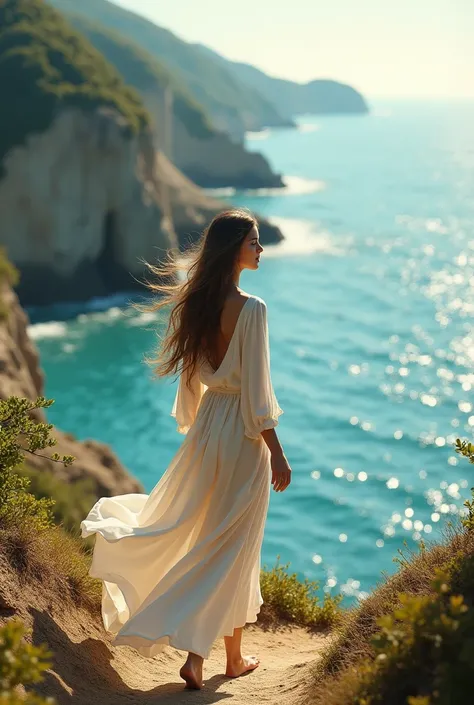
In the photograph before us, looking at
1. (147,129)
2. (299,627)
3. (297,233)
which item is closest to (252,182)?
(297,233)

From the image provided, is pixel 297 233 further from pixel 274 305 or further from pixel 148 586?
pixel 148 586

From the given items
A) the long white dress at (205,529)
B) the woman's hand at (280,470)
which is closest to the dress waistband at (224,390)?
the long white dress at (205,529)

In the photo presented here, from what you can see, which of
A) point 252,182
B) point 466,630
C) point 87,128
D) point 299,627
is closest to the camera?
point 466,630

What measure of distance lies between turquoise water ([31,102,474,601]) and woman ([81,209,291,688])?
13.2 m

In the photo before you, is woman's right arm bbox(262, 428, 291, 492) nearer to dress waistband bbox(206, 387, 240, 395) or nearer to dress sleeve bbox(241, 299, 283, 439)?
dress sleeve bbox(241, 299, 283, 439)

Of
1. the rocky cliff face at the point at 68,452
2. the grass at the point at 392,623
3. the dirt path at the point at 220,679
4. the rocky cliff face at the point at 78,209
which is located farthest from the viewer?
the rocky cliff face at the point at 78,209

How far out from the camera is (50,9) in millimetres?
50000

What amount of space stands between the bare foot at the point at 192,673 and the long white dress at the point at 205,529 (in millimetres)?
141

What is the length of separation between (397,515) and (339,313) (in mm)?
19623

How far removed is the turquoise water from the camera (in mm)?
22031

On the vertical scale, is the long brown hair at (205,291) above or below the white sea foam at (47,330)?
above

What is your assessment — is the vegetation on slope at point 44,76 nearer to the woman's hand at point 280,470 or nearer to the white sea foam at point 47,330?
the white sea foam at point 47,330

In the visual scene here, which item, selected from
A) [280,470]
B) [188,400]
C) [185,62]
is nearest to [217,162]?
[185,62]

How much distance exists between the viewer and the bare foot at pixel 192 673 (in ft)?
16.5
